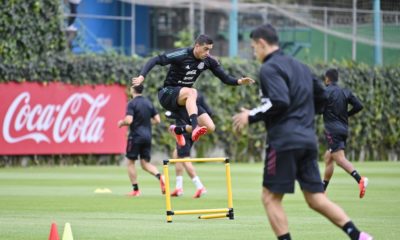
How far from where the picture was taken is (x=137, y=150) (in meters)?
22.0

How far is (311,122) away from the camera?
1088cm

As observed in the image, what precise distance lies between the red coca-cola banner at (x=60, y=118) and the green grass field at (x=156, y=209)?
16.6ft

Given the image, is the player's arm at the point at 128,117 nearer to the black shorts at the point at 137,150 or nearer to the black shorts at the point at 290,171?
the black shorts at the point at 137,150

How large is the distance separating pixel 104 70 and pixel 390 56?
51.0 ft

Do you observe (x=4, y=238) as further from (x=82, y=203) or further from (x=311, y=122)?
(x=82, y=203)

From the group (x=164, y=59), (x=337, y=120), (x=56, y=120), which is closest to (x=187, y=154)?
(x=337, y=120)

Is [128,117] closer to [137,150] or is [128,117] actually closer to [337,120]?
[137,150]

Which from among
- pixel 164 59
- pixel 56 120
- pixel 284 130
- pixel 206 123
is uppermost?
pixel 164 59

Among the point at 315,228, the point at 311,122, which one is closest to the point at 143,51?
the point at 315,228

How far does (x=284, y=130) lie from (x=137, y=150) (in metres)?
11.5

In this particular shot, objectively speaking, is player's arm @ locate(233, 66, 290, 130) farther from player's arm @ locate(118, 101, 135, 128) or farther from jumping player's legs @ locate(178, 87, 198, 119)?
player's arm @ locate(118, 101, 135, 128)

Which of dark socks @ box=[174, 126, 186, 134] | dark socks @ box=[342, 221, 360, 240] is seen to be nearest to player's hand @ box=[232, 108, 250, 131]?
dark socks @ box=[342, 221, 360, 240]

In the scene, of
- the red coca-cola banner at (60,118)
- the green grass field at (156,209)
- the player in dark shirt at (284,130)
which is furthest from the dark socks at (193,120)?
the red coca-cola banner at (60,118)

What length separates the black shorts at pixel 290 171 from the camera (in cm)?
1066
